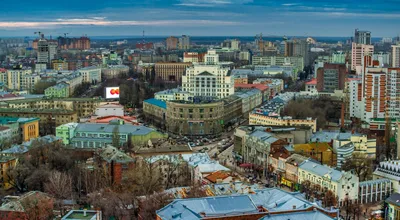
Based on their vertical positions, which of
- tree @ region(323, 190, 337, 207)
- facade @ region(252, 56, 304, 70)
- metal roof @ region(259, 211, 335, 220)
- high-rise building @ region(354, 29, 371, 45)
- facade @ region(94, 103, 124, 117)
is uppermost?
high-rise building @ region(354, 29, 371, 45)

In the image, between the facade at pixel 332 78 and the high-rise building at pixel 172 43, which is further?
the high-rise building at pixel 172 43

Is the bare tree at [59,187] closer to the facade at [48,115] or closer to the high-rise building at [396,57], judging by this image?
the facade at [48,115]

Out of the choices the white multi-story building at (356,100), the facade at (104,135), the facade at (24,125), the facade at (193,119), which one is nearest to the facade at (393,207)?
the facade at (104,135)

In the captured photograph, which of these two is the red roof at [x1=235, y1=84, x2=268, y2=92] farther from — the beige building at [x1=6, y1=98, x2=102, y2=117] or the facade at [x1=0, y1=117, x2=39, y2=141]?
the facade at [x1=0, y1=117, x2=39, y2=141]

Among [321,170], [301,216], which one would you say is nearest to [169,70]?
[321,170]

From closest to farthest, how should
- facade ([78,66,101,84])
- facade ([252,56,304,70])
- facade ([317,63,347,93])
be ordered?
facade ([317,63,347,93])
facade ([78,66,101,84])
facade ([252,56,304,70])

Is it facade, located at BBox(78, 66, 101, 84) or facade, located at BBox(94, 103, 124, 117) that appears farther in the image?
facade, located at BBox(78, 66, 101, 84)

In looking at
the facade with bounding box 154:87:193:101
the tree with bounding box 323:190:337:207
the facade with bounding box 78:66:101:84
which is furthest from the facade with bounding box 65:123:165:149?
the facade with bounding box 78:66:101:84
